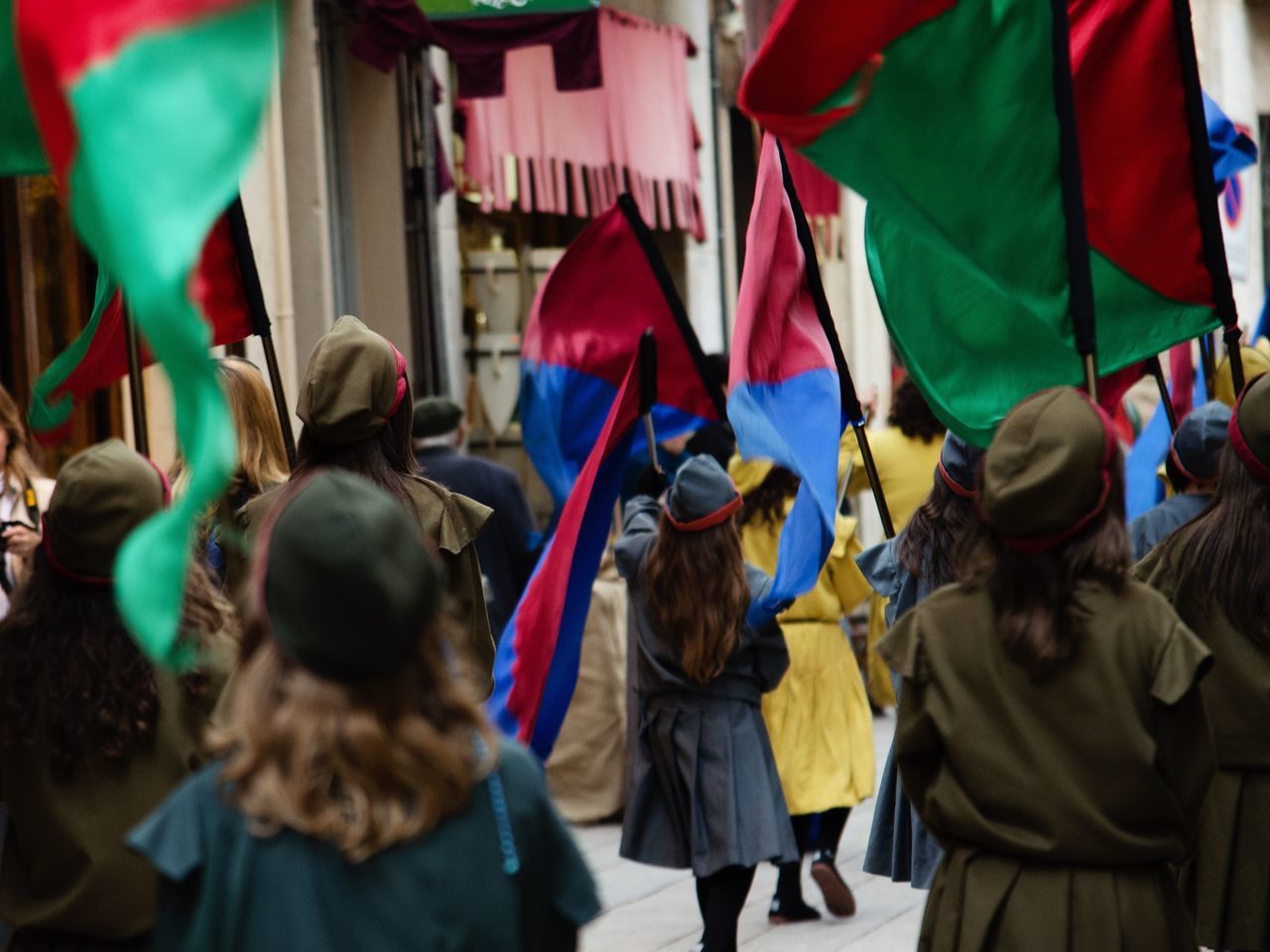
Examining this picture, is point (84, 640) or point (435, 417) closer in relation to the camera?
point (84, 640)

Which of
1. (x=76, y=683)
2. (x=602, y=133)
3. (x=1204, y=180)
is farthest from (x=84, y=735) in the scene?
(x=602, y=133)

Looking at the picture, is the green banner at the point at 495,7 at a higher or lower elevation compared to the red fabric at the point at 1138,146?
higher

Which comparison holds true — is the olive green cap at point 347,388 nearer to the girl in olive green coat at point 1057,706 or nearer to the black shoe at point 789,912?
the girl in olive green coat at point 1057,706

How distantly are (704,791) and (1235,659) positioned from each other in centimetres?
259

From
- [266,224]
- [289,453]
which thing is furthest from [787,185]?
[266,224]

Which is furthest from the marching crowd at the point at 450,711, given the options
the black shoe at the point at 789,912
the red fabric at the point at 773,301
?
the black shoe at the point at 789,912

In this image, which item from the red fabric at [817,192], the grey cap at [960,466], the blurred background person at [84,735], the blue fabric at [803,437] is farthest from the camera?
the red fabric at [817,192]

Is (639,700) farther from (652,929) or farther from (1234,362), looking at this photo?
(1234,362)

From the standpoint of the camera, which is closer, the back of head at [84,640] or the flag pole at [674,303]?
the back of head at [84,640]

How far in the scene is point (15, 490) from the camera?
6406 mm

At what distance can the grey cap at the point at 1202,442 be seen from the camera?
275 inches

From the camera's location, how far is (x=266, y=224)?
10.3 m

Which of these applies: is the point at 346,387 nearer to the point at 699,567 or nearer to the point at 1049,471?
the point at 1049,471

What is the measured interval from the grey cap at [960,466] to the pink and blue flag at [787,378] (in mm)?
338
